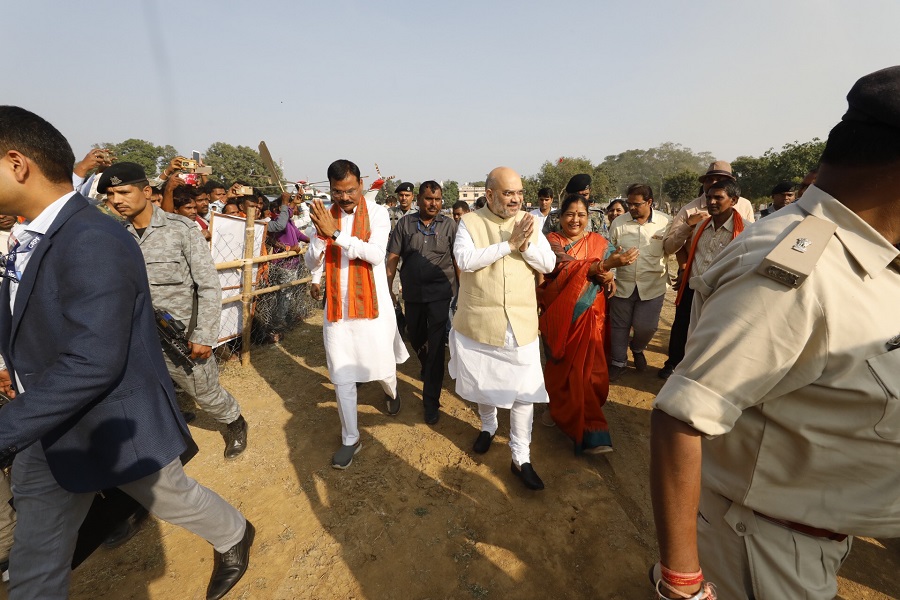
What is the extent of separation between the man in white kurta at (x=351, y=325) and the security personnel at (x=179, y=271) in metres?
0.78

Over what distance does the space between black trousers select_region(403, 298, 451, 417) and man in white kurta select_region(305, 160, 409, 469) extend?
60cm

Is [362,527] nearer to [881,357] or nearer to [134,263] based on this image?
[134,263]

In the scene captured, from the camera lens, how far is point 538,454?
3053 mm

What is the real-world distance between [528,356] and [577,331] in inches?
24.5

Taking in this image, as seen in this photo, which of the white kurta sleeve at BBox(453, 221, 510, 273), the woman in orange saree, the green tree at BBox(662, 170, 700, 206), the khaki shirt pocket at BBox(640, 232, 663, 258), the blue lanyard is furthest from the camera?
the green tree at BBox(662, 170, 700, 206)

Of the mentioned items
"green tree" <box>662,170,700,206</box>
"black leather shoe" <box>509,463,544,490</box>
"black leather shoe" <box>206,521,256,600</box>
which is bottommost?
"black leather shoe" <box>206,521,256,600</box>

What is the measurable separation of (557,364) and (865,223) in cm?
241

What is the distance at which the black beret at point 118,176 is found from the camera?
2.54 m

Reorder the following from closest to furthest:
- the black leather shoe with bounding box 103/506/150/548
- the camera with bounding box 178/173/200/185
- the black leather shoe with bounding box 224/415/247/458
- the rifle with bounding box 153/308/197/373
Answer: the black leather shoe with bounding box 103/506/150/548 < the rifle with bounding box 153/308/197/373 < the black leather shoe with bounding box 224/415/247/458 < the camera with bounding box 178/173/200/185

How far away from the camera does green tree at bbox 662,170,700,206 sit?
33.9 metres

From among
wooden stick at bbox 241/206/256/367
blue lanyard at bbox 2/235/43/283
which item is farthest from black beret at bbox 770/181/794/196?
blue lanyard at bbox 2/235/43/283

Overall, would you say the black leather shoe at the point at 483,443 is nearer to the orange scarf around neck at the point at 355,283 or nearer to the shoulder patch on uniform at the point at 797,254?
the orange scarf around neck at the point at 355,283

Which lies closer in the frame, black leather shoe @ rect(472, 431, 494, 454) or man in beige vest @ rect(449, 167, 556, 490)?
man in beige vest @ rect(449, 167, 556, 490)

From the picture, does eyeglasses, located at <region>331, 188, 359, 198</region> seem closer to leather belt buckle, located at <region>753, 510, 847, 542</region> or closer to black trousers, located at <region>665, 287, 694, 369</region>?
leather belt buckle, located at <region>753, 510, 847, 542</region>
